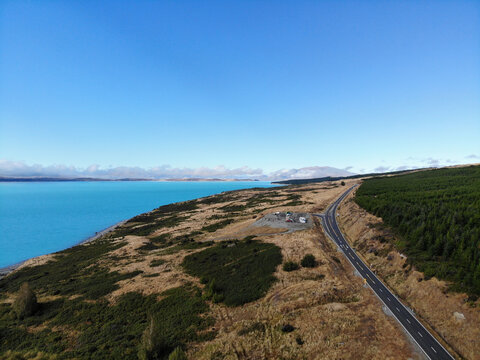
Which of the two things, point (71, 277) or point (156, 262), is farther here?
point (156, 262)

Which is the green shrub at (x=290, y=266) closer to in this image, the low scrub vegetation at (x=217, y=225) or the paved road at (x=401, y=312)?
the paved road at (x=401, y=312)

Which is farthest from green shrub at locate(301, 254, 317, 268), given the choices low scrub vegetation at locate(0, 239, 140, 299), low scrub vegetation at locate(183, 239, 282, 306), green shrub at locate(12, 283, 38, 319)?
green shrub at locate(12, 283, 38, 319)

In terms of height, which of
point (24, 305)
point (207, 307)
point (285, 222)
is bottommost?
point (24, 305)

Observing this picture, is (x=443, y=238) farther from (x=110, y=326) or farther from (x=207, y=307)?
(x=110, y=326)

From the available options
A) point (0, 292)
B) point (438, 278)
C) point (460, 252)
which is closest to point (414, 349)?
point (438, 278)

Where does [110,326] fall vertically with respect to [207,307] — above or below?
below

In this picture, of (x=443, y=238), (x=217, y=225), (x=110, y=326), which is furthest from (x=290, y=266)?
(x=217, y=225)

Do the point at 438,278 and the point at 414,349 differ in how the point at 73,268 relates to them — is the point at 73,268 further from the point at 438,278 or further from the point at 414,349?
the point at 438,278
